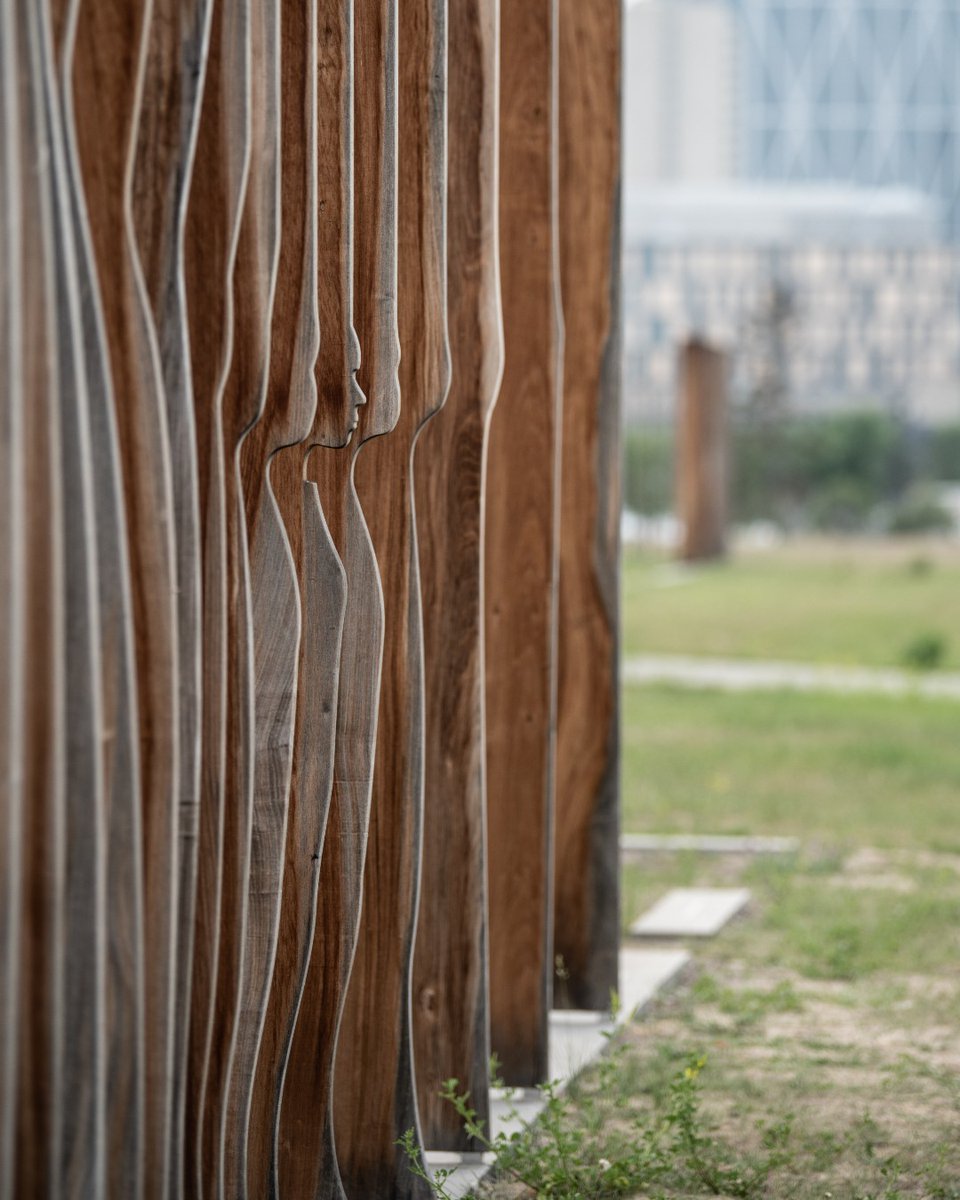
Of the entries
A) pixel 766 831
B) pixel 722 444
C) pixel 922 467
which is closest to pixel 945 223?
pixel 922 467

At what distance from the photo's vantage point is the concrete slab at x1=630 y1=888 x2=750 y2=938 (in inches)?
190

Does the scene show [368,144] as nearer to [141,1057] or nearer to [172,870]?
[172,870]

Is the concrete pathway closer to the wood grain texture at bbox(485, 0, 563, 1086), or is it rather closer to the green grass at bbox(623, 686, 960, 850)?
the green grass at bbox(623, 686, 960, 850)

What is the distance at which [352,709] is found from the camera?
244cm

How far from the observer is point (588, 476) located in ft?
13.2

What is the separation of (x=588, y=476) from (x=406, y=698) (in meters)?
1.51

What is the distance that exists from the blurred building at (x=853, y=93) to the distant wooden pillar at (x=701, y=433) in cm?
10390

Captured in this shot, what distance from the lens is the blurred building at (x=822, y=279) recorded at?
60.9 m

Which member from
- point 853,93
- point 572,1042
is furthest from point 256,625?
point 853,93

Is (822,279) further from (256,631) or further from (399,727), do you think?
(256,631)

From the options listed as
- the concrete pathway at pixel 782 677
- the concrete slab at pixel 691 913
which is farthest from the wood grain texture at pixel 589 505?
the concrete pathway at pixel 782 677

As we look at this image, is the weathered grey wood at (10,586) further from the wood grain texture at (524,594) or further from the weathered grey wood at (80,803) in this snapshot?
the wood grain texture at (524,594)

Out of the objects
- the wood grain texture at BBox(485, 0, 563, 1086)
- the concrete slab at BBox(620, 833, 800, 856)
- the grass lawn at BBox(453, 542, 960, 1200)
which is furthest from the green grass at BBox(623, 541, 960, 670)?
the wood grain texture at BBox(485, 0, 563, 1086)

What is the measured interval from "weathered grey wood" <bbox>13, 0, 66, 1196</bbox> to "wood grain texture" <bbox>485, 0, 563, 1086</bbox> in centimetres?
187
